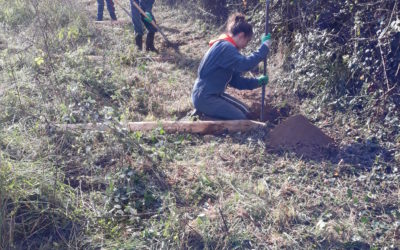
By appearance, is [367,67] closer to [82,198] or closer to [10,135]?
[82,198]

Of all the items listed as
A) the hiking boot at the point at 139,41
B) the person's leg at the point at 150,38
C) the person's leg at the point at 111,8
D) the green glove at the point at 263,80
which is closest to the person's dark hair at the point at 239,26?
the green glove at the point at 263,80

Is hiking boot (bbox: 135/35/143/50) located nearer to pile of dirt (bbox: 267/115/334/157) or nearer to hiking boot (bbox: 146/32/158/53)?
hiking boot (bbox: 146/32/158/53)

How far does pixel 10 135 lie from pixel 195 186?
1.93 metres

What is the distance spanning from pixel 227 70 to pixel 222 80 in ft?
0.43

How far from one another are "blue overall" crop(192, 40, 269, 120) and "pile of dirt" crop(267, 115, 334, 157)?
0.61 metres

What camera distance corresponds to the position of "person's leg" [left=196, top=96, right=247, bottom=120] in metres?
4.84

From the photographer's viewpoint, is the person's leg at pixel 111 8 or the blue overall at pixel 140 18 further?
the person's leg at pixel 111 8

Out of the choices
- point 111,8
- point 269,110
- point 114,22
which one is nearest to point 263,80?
point 269,110

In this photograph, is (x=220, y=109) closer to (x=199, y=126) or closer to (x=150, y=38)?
(x=199, y=126)

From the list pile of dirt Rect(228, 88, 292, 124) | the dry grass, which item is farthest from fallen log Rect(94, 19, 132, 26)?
pile of dirt Rect(228, 88, 292, 124)

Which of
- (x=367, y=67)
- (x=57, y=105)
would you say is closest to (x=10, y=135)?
(x=57, y=105)

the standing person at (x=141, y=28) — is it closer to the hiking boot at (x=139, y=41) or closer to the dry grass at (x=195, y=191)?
the hiking boot at (x=139, y=41)

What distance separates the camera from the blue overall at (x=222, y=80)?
457cm

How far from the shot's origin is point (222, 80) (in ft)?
15.9
